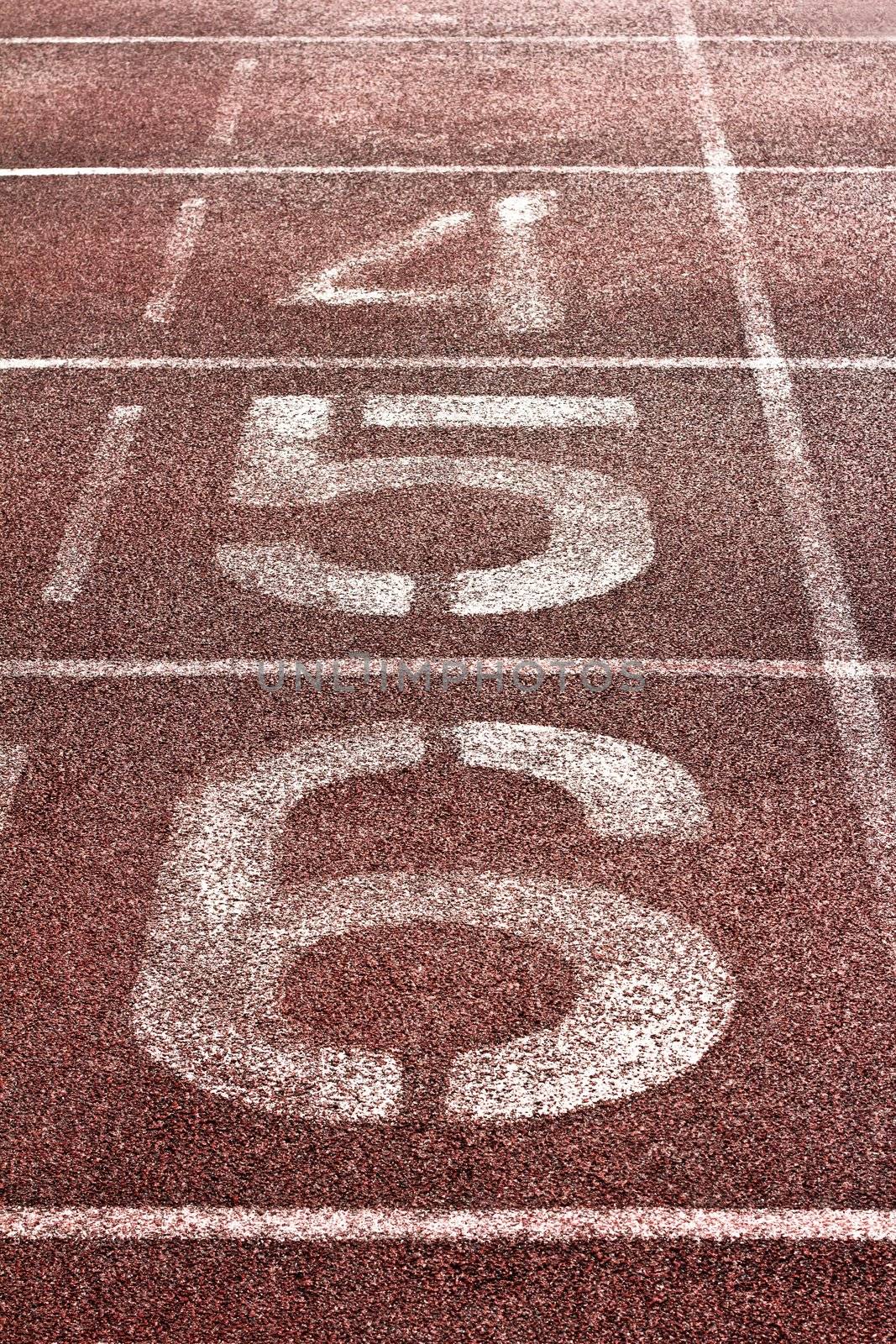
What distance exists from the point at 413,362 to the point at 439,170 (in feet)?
7.79

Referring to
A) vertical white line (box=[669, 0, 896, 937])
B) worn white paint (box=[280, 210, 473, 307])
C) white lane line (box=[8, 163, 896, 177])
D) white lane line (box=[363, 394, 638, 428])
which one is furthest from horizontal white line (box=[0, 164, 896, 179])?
white lane line (box=[363, 394, 638, 428])

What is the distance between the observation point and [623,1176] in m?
4.04

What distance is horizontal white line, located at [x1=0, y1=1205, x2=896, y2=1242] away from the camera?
3898mm

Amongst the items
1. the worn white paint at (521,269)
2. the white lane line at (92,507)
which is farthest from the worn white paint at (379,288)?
the white lane line at (92,507)

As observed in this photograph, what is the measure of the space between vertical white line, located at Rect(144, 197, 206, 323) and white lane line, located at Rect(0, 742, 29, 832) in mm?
3264

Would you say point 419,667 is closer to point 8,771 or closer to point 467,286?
point 8,771

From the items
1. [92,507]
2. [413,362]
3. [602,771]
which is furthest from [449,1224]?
[413,362]

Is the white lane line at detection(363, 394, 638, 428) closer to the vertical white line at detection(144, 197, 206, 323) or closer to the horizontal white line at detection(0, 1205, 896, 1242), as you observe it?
the vertical white line at detection(144, 197, 206, 323)

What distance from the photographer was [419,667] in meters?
5.79

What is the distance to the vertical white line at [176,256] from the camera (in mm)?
8031

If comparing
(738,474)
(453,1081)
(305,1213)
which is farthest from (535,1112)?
(738,474)

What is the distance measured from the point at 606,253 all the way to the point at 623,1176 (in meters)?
5.79

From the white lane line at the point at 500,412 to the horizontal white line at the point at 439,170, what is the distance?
265cm

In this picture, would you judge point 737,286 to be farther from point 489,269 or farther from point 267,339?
point 267,339
